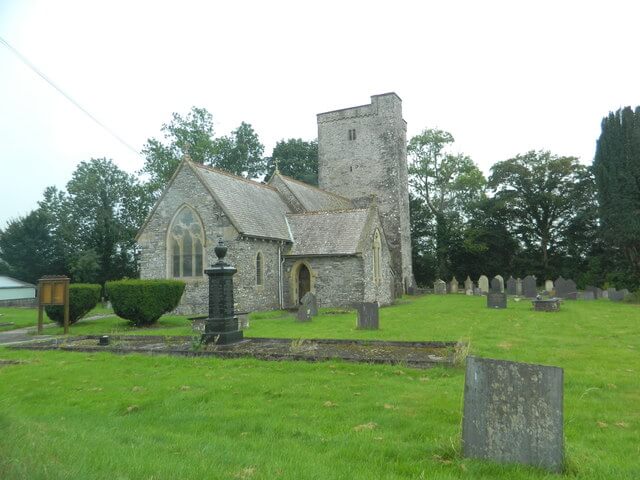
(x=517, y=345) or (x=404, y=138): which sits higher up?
(x=404, y=138)

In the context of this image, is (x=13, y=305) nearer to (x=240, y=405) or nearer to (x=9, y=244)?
(x=9, y=244)

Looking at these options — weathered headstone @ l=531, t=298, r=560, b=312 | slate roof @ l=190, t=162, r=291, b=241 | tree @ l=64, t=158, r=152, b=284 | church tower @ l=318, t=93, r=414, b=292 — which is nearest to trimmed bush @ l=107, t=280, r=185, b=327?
slate roof @ l=190, t=162, r=291, b=241

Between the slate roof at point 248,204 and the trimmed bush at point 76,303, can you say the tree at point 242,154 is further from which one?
the trimmed bush at point 76,303

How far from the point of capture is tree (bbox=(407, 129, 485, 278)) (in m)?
47.4

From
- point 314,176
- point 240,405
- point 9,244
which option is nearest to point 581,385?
point 240,405

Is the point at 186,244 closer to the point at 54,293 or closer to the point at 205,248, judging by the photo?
the point at 205,248

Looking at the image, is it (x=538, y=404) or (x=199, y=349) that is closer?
(x=538, y=404)

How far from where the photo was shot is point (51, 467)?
3.01m

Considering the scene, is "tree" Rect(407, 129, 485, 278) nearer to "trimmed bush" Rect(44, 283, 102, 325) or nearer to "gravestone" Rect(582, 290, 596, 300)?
"gravestone" Rect(582, 290, 596, 300)

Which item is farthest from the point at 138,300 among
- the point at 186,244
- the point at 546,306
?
the point at 546,306

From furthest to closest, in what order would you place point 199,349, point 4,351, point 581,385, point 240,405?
point 4,351 < point 199,349 < point 581,385 < point 240,405

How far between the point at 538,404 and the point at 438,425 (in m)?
1.36

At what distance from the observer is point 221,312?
36.2 feet

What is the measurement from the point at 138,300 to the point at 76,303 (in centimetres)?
239
